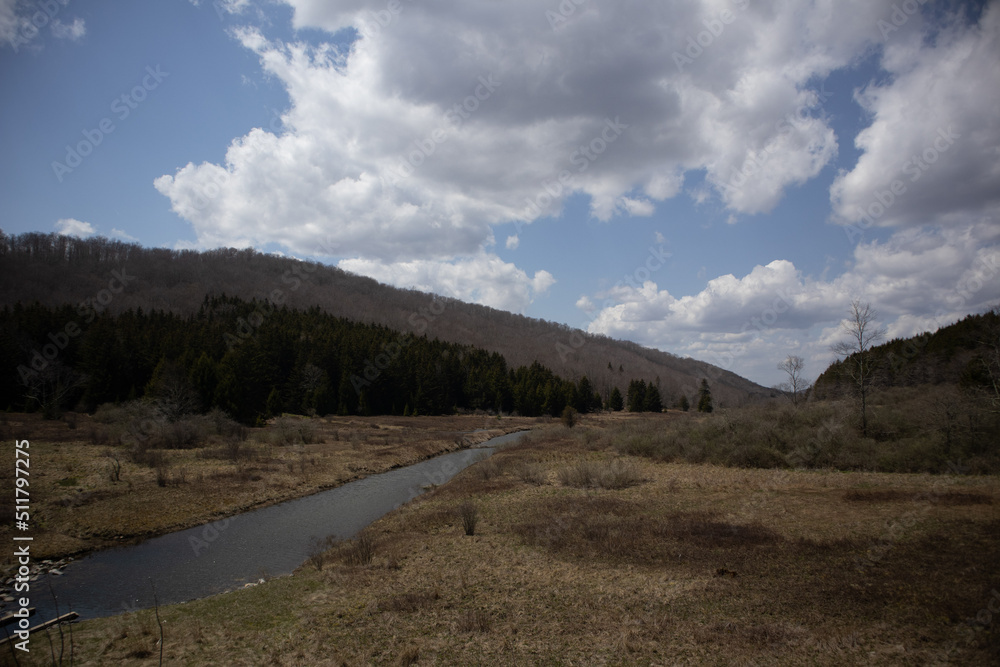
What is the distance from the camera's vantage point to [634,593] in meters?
11.5

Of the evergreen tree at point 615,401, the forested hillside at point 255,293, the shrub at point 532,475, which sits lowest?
the shrub at point 532,475

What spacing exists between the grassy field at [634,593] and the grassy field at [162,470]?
9.93 m

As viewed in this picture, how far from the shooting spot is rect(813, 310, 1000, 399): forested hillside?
3984 centimetres

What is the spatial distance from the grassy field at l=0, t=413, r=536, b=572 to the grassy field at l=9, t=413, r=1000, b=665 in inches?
391

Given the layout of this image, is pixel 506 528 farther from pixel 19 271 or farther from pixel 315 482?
pixel 19 271

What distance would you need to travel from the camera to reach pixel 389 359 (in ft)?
264

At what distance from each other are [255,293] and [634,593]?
503 feet

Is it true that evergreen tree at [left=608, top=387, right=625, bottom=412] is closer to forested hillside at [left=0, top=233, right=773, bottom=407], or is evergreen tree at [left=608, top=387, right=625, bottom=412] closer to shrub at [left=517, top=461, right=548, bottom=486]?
forested hillside at [left=0, top=233, right=773, bottom=407]

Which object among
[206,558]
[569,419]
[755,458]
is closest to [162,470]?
[206,558]

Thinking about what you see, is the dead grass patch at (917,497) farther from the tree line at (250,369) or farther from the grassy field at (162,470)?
the tree line at (250,369)

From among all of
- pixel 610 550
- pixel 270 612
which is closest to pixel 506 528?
pixel 610 550

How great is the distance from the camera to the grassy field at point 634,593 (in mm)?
8709

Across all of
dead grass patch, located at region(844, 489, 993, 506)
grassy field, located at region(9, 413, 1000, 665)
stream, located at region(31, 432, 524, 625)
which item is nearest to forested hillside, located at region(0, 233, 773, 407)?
dead grass patch, located at region(844, 489, 993, 506)

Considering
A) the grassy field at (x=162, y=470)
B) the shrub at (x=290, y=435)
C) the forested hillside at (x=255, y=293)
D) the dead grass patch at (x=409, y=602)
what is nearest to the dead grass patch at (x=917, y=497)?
the dead grass patch at (x=409, y=602)
